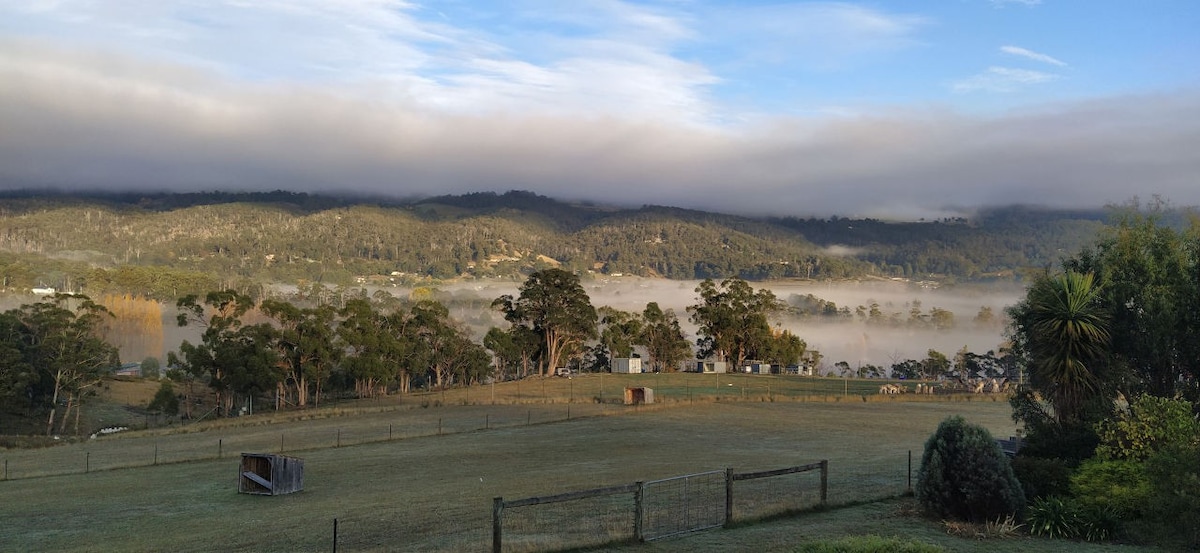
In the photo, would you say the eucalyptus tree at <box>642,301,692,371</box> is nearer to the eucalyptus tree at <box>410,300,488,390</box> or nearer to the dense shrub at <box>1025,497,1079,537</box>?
the eucalyptus tree at <box>410,300,488,390</box>

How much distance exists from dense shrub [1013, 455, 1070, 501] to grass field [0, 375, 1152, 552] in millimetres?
3065

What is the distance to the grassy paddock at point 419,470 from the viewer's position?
2236 cm

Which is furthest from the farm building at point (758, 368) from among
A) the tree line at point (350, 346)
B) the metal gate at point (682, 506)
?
the metal gate at point (682, 506)

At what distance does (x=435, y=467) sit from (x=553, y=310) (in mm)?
86083

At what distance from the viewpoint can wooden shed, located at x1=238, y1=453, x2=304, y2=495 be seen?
30.0 m

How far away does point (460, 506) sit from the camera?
24.8 m

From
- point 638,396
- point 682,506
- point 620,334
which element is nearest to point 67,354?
point 638,396

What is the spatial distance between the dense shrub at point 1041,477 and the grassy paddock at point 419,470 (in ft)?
11.6

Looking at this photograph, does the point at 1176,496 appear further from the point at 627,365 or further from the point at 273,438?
the point at 627,365

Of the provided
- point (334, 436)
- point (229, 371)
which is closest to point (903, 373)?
point (229, 371)

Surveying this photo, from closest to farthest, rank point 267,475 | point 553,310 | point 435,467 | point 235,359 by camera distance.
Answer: point 267,475
point 435,467
point 235,359
point 553,310

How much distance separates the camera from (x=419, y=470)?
35062 millimetres

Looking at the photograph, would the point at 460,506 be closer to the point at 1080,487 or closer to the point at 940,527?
the point at 940,527

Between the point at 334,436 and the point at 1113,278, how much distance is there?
4072 centimetres
